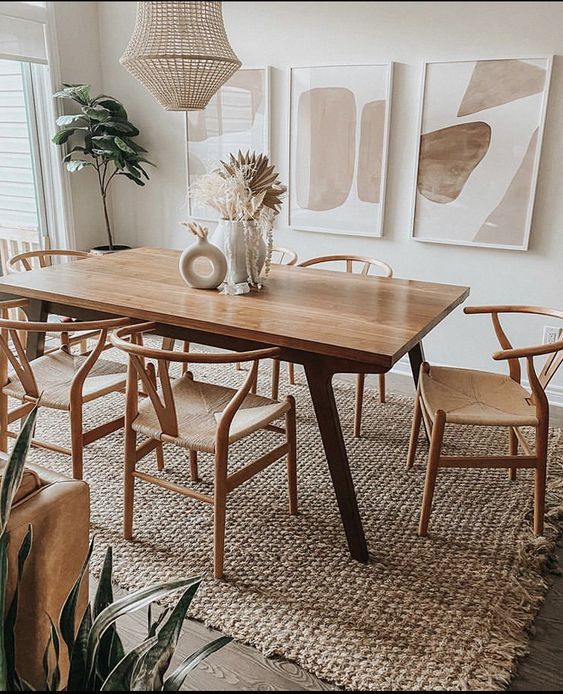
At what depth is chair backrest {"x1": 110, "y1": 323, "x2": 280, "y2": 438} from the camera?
1844 mm

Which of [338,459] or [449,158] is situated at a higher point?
[449,158]

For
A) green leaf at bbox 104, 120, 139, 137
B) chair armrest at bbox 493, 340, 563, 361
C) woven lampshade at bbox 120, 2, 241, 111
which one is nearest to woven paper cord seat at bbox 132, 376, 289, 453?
chair armrest at bbox 493, 340, 563, 361

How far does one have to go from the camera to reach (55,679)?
3.79 ft

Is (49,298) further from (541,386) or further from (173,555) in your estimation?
(541,386)

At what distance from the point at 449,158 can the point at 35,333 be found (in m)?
2.24

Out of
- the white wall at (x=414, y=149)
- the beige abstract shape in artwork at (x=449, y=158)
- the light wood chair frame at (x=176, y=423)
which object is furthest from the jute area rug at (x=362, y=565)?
the beige abstract shape in artwork at (x=449, y=158)

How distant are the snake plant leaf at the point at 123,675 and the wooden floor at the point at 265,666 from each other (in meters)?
0.57

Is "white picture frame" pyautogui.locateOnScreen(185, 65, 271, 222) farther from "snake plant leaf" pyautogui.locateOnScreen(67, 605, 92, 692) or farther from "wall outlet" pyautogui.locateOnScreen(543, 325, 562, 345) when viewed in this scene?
"snake plant leaf" pyautogui.locateOnScreen(67, 605, 92, 692)

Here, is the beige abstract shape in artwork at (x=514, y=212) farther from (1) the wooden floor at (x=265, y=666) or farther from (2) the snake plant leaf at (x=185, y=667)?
(2) the snake plant leaf at (x=185, y=667)

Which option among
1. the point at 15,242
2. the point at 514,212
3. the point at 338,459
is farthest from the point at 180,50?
the point at 15,242

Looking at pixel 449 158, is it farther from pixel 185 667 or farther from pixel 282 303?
pixel 185 667

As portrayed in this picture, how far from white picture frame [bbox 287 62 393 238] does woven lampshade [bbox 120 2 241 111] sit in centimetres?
143

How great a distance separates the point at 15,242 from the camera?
4.19 m

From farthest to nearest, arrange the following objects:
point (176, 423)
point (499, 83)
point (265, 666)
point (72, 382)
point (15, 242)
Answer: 1. point (15, 242)
2. point (499, 83)
3. point (72, 382)
4. point (176, 423)
5. point (265, 666)
